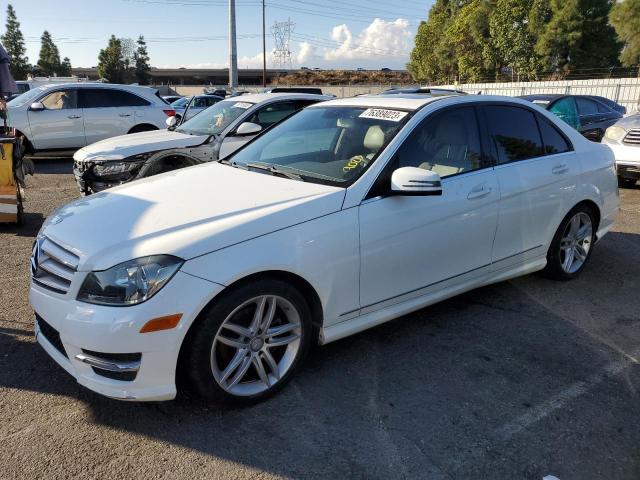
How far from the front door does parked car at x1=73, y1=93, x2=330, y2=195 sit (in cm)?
311

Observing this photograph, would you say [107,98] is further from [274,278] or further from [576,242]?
[274,278]

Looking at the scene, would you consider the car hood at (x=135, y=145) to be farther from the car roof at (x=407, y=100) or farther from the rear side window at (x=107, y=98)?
the rear side window at (x=107, y=98)

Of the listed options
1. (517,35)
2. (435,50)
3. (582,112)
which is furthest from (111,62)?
(582,112)

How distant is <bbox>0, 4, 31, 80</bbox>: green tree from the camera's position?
81.6 metres

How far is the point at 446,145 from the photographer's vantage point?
152 inches

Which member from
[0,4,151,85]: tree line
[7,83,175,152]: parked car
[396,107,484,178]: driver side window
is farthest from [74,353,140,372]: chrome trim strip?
[0,4,151,85]: tree line

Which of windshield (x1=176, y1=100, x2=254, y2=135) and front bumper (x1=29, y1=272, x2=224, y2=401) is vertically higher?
windshield (x1=176, y1=100, x2=254, y2=135)

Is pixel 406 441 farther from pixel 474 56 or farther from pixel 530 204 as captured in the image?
pixel 474 56

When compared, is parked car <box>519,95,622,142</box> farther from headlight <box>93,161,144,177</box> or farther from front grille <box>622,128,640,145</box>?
headlight <box>93,161,144,177</box>

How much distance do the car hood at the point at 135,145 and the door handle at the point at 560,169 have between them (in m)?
4.61

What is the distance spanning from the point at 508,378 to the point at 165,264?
7.23 feet

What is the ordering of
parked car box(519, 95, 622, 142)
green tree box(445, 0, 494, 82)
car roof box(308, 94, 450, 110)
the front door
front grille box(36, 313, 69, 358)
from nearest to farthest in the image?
1. front grille box(36, 313, 69, 358)
2. the front door
3. car roof box(308, 94, 450, 110)
4. parked car box(519, 95, 622, 142)
5. green tree box(445, 0, 494, 82)

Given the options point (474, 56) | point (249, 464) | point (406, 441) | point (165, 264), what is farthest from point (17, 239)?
point (474, 56)

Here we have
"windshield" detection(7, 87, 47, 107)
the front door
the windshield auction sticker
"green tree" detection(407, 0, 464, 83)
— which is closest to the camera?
the front door
